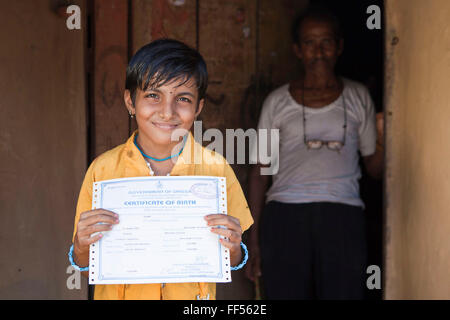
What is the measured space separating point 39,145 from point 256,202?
1.09 meters

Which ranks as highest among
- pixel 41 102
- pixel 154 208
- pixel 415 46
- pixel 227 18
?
pixel 227 18

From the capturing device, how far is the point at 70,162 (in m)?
2.39

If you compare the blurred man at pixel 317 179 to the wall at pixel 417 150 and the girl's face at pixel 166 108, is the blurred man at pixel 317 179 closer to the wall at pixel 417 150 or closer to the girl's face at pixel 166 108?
the wall at pixel 417 150

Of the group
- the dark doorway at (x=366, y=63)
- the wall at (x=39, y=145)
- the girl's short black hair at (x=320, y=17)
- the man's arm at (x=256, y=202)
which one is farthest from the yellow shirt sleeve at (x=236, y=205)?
the dark doorway at (x=366, y=63)

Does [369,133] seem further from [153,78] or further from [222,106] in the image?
[153,78]

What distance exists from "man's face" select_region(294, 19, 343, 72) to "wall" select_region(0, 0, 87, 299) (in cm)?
109

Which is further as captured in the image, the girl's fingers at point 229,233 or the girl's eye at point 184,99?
the girl's eye at point 184,99

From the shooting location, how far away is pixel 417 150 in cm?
206

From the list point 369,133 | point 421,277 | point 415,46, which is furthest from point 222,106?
point 421,277

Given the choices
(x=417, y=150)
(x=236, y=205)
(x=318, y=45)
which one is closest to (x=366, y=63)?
(x=318, y=45)

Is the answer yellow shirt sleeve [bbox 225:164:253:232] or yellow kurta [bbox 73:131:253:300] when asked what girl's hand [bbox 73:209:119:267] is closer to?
yellow kurta [bbox 73:131:253:300]

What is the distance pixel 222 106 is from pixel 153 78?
47.1 inches

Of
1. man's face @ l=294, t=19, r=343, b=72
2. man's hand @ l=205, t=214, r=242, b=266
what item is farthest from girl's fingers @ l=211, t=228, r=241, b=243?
man's face @ l=294, t=19, r=343, b=72

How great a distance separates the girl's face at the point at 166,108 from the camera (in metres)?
1.57
